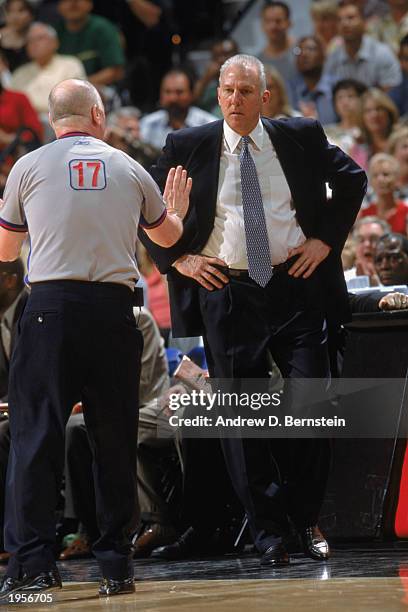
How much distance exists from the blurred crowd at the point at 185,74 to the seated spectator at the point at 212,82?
13 millimetres

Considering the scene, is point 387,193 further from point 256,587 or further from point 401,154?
point 256,587

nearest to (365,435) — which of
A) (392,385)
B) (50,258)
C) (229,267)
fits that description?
(392,385)

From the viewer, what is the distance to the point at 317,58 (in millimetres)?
11141

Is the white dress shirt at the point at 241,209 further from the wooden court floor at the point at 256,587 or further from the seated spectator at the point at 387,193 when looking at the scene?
the seated spectator at the point at 387,193

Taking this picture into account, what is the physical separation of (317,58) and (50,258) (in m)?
7.49

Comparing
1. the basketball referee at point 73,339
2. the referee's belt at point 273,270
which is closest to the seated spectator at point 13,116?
the referee's belt at point 273,270

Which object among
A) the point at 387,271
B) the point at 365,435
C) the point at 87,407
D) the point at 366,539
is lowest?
the point at 366,539

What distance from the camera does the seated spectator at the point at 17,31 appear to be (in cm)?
1216

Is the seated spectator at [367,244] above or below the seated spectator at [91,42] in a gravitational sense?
below

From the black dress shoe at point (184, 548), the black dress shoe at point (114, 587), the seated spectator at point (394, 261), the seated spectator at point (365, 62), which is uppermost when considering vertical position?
the seated spectator at point (365, 62)

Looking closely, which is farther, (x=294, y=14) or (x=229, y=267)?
(x=294, y=14)

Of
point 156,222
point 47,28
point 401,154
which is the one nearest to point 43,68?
point 47,28

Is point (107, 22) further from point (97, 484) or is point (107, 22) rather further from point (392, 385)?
point (97, 484)

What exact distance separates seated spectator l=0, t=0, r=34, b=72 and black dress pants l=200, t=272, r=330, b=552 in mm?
7864
